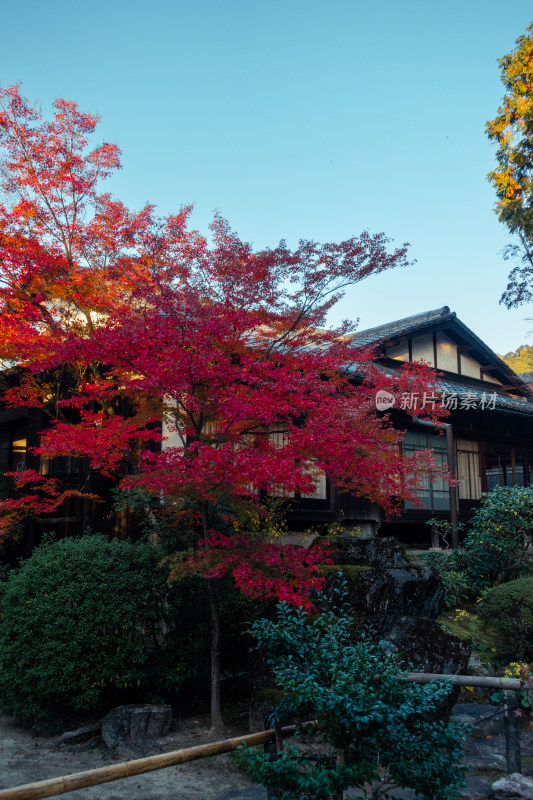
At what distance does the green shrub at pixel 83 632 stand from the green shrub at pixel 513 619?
507 cm

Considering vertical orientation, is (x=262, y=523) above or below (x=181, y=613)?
above

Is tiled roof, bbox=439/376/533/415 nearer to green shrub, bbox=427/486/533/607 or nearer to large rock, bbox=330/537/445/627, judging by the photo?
green shrub, bbox=427/486/533/607

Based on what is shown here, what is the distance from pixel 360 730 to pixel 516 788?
110 inches

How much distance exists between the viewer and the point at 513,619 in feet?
32.2

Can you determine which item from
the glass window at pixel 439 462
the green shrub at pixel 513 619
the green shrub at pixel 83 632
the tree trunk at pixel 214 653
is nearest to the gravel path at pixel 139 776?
the tree trunk at pixel 214 653

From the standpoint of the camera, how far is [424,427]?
58.5 feet

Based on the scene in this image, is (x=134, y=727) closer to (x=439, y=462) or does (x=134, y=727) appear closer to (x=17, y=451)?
(x=439, y=462)

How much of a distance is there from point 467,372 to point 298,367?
13872 mm

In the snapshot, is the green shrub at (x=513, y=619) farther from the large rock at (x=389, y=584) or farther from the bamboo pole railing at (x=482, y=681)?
the bamboo pole railing at (x=482, y=681)

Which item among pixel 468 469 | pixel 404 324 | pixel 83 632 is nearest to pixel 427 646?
pixel 83 632

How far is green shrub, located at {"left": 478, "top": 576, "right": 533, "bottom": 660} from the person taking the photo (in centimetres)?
970

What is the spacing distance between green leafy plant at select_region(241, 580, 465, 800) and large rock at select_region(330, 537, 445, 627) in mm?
4764

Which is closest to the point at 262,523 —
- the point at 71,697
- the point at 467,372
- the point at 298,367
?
the point at 298,367

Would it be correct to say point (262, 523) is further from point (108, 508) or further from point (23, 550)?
point (23, 550)
